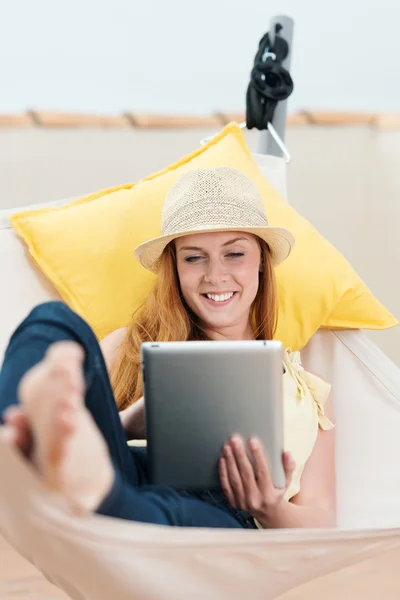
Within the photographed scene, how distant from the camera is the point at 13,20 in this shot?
2.04 metres

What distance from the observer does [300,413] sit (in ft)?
4.19

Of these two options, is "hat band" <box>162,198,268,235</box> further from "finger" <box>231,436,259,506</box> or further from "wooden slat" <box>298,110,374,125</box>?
"wooden slat" <box>298,110,374,125</box>

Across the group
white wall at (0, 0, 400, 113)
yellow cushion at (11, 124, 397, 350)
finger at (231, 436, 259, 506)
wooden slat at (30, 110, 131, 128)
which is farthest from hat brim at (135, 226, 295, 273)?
white wall at (0, 0, 400, 113)

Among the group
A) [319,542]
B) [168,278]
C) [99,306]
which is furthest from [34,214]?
[319,542]

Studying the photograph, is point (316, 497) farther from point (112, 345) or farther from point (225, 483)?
point (112, 345)

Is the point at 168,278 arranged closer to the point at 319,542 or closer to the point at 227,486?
the point at 227,486

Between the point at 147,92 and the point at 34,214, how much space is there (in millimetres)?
700

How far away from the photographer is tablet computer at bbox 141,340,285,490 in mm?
963

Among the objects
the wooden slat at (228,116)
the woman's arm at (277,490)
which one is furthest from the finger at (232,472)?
the wooden slat at (228,116)

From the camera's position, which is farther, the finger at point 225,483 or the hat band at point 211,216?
the hat band at point 211,216

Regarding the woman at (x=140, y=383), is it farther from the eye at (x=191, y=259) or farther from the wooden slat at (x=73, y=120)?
the wooden slat at (x=73, y=120)

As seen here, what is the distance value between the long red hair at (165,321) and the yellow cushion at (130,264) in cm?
10

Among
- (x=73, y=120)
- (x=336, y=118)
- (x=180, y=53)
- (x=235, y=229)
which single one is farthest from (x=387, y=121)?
(x=235, y=229)

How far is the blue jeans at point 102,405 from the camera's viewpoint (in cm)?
86
